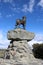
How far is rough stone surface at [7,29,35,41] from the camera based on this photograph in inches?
685

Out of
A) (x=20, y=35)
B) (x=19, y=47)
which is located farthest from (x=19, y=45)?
(x=20, y=35)

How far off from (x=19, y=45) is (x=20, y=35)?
40.2 inches

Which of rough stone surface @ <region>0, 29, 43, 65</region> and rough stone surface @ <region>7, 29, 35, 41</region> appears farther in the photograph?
rough stone surface @ <region>7, 29, 35, 41</region>

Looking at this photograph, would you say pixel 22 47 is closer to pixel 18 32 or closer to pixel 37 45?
pixel 18 32

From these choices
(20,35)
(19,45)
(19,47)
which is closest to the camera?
(19,47)

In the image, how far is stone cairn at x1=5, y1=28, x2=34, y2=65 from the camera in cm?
1658

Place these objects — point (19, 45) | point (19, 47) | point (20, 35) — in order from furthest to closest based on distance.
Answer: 1. point (20, 35)
2. point (19, 45)
3. point (19, 47)

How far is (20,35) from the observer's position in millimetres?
17516

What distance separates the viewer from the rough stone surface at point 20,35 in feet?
57.1

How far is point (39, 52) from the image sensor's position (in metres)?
28.1

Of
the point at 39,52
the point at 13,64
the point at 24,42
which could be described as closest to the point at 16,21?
the point at 24,42

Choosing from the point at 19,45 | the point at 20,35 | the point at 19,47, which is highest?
the point at 20,35

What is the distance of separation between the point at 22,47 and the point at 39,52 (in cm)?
1141

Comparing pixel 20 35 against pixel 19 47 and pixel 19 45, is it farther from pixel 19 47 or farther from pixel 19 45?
pixel 19 47
